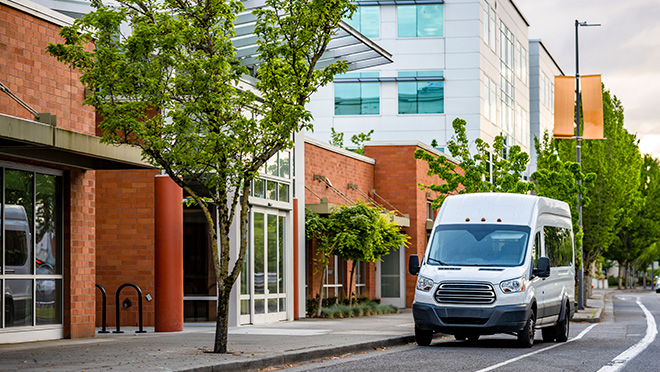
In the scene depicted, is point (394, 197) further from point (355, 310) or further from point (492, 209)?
point (492, 209)

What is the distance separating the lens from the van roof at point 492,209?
1873cm

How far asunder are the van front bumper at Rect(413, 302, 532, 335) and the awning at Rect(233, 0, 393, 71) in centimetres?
829

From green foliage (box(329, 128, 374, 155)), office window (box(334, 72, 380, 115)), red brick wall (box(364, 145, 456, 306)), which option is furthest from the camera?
office window (box(334, 72, 380, 115))

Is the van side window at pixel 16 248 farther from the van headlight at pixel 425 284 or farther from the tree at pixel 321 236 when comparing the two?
the tree at pixel 321 236

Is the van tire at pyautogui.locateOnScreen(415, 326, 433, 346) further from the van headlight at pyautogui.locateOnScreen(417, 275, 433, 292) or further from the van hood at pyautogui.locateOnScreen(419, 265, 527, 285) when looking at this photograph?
the van hood at pyautogui.locateOnScreen(419, 265, 527, 285)

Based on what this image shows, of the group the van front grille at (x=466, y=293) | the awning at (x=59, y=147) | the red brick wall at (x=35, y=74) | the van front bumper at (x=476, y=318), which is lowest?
the van front bumper at (x=476, y=318)

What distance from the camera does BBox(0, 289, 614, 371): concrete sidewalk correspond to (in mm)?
12625

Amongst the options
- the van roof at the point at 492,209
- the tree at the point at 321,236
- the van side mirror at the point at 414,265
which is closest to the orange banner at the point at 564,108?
the tree at the point at 321,236

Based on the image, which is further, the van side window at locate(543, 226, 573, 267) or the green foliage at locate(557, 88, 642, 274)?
the green foliage at locate(557, 88, 642, 274)

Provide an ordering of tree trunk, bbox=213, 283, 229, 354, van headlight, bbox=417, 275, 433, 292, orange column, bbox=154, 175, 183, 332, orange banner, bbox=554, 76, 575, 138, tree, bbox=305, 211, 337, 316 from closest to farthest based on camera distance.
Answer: tree trunk, bbox=213, 283, 229, 354, van headlight, bbox=417, 275, 433, 292, orange column, bbox=154, 175, 183, 332, tree, bbox=305, 211, 337, 316, orange banner, bbox=554, 76, 575, 138

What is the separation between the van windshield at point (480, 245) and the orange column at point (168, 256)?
5.41m

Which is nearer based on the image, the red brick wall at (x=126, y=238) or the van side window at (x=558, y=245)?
the van side window at (x=558, y=245)

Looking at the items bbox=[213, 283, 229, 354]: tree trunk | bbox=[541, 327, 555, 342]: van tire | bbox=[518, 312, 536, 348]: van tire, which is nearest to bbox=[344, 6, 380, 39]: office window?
bbox=[541, 327, 555, 342]: van tire

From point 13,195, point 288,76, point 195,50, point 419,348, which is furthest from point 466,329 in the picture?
point 13,195
